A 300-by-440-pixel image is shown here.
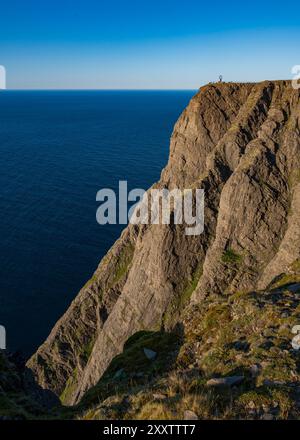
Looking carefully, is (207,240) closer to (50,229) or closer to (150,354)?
(150,354)

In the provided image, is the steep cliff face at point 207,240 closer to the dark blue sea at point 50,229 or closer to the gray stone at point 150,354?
the dark blue sea at point 50,229

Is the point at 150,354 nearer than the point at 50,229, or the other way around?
the point at 150,354

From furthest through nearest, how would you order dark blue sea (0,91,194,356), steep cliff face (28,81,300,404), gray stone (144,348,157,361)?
dark blue sea (0,91,194,356) < steep cliff face (28,81,300,404) < gray stone (144,348,157,361)

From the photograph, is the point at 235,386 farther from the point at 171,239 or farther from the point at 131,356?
the point at 171,239

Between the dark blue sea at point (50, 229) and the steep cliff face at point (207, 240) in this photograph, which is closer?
the steep cliff face at point (207, 240)

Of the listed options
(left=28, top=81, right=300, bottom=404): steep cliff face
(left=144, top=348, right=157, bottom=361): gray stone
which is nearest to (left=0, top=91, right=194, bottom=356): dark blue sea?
(left=28, top=81, right=300, bottom=404): steep cliff face

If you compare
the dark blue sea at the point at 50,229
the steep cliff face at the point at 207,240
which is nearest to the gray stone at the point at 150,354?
the steep cliff face at the point at 207,240

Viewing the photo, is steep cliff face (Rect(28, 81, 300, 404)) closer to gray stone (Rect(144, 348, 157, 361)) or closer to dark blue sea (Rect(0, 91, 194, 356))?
dark blue sea (Rect(0, 91, 194, 356))

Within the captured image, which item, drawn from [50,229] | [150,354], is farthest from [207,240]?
[50,229]

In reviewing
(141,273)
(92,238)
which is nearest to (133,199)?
(92,238)
